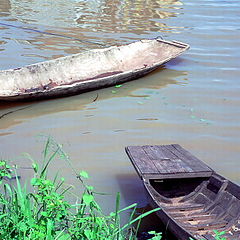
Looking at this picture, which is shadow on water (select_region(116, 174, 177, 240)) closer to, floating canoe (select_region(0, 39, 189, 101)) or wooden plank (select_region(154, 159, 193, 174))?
wooden plank (select_region(154, 159, 193, 174))

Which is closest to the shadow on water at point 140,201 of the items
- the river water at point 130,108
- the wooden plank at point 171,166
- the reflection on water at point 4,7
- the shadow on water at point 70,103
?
the river water at point 130,108

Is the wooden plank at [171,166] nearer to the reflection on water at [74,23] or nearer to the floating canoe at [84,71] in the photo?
the floating canoe at [84,71]

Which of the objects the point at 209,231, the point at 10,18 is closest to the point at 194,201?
the point at 209,231

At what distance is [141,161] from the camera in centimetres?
390

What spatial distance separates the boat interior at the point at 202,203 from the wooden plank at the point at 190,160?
0.31ft

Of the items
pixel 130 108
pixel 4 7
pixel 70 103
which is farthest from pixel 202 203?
pixel 4 7

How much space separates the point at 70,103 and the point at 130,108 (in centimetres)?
79

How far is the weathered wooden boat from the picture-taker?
10.9 feet

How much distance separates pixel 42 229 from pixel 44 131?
9.44 feet

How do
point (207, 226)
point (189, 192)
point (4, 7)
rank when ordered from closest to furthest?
point (207, 226) < point (189, 192) < point (4, 7)

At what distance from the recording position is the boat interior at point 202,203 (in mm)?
3279

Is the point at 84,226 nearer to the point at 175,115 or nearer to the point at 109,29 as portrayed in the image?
the point at 175,115

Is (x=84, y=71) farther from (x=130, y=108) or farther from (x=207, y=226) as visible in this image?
(x=207, y=226)

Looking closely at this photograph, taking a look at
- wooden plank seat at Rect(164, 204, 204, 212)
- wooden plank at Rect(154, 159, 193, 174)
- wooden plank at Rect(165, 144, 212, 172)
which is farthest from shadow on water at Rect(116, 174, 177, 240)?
wooden plank at Rect(165, 144, 212, 172)
